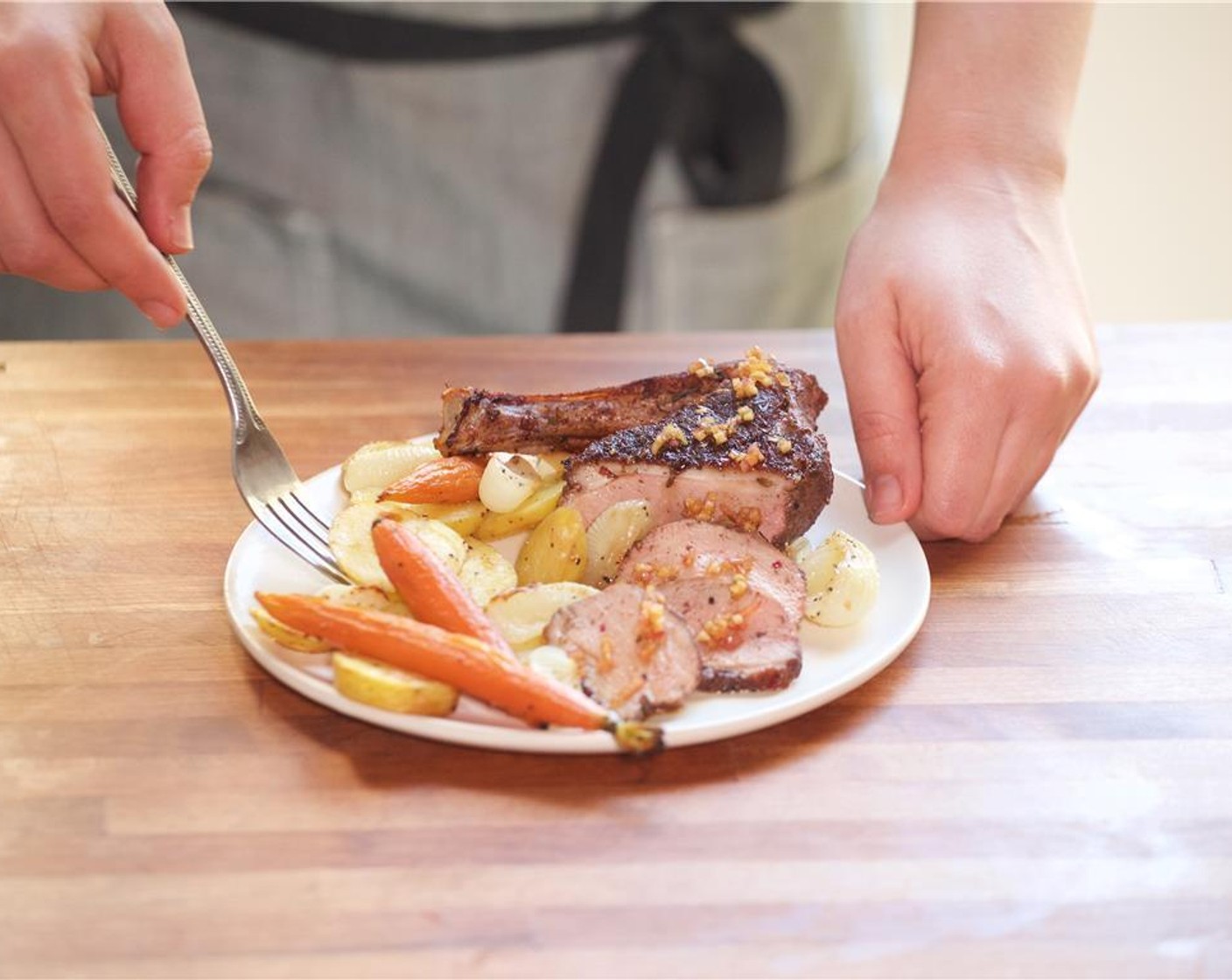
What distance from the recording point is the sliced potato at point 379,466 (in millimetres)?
2059

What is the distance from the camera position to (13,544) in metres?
2.06

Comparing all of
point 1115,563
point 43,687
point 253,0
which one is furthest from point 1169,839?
point 253,0

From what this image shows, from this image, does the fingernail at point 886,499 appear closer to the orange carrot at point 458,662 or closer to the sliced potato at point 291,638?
the orange carrot at point 458,662

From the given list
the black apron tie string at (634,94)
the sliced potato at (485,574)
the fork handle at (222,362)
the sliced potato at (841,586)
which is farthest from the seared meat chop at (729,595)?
the black apron tie string at (634,94)

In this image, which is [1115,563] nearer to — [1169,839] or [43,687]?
[1169,839]

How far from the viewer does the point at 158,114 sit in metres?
2.08

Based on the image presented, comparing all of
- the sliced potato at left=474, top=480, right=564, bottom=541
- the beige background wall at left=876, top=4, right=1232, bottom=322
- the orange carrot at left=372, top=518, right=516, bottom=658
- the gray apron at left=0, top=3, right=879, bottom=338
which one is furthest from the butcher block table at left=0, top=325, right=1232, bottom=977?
the beige background wall at left=876, top=4, right=1232, bottom=322

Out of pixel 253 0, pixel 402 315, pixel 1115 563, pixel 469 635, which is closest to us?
pixel 469 635

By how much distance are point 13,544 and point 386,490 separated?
57cm

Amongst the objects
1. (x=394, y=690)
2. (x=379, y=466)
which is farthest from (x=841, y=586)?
(x=379, y=466)

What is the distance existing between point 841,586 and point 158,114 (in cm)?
122

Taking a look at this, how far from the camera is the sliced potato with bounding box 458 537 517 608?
177 cm

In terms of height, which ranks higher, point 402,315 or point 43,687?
point 43,687

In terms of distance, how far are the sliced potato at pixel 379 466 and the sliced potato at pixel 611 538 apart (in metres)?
0.32
